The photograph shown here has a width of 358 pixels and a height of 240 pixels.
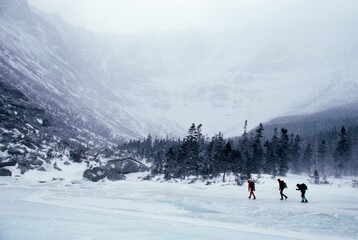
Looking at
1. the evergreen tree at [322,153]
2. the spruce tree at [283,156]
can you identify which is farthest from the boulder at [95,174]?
the evergreen tree at [322,153]

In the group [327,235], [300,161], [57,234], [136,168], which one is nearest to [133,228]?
[57,234]

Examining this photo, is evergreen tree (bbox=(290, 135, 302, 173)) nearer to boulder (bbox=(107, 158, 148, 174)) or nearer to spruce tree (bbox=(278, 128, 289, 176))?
spruce tree (bbox=(278, 128, 289, 176))

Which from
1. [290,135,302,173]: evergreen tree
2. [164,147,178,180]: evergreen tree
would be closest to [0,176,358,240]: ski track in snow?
[164,147,178,180]: evergreen tree

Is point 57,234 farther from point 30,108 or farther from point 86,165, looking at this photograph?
point 30,108

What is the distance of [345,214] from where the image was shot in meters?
21.6

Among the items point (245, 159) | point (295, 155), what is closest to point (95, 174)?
point (245, 159)

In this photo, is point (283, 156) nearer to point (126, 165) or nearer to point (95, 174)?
point (126, 165)

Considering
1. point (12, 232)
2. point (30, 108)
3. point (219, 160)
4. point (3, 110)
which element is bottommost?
point (12, 232)

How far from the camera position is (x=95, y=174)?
53.2 metres

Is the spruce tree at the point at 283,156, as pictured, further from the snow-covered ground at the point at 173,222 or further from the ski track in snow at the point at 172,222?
the ski track in snow at the point at 172,222

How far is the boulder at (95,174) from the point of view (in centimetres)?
5227

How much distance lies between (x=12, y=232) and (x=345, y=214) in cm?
1881

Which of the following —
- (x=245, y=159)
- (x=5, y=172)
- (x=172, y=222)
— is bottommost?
(x=172, y=222)

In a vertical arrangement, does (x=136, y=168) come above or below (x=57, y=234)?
above
